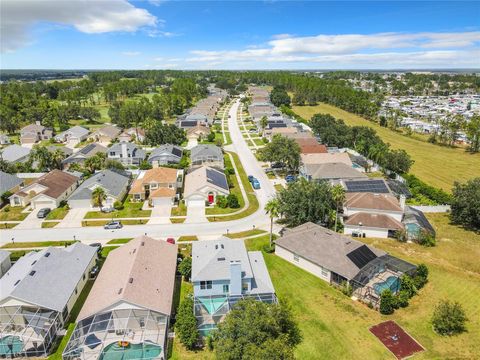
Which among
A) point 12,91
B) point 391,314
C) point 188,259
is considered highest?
point 12,91

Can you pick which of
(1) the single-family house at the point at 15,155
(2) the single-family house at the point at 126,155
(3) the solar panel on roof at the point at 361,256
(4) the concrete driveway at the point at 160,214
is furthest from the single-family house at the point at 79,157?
(3) the solar panel on roof at the point at 361,256

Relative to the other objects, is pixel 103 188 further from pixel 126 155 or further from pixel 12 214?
pixel 126 155

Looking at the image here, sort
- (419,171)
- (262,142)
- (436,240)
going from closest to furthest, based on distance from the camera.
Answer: (436,240) → (419,171) → (262,142)

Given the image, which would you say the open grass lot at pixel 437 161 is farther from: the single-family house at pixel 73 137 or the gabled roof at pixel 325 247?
the single-family house at pixel 73 137

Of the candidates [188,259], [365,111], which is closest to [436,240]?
[188,259]

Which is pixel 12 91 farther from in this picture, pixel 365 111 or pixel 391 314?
pixel 391 314

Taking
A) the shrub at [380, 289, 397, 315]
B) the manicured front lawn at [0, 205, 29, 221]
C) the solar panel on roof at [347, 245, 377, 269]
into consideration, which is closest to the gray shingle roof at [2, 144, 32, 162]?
the manicured front lawn at [0, 205, 29, 221]

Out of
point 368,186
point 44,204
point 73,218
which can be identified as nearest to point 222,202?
point 73,218
